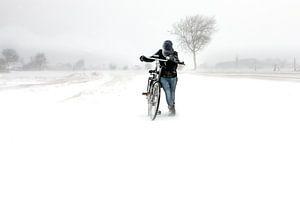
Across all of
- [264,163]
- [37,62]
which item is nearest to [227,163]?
[264,163]

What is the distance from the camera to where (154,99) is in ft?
28.8

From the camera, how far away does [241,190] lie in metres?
3.74

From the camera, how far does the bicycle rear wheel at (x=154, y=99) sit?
8.55 metres

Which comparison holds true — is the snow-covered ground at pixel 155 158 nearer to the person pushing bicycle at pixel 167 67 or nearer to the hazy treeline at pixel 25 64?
the person pushing bicycle at pixel 167 67

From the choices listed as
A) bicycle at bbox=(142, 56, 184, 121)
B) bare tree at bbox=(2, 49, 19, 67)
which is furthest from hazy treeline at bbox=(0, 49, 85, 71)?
bicycle at bbox=(142, 56, 184, 121)

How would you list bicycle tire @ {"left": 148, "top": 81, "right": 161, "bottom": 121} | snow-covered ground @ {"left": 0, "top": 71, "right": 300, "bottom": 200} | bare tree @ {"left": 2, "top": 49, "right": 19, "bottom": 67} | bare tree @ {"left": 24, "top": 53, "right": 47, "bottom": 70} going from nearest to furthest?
snow-covered ground @ {"left": 0, "top": 71, "right": 300, "bottom": 200} → bicycle tire @ {"left": 148, "top": 81, "right": 161, "bottom": 121} → bare tree @ {"left": 2, "top": 49, "right": 19, "bottom": 67} → bare tree @ {"left": 24, "top": 53, "right": 47, "bottom": 70}

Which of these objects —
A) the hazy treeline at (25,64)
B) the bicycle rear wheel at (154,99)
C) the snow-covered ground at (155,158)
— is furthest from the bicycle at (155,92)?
the hazy treeline at (25,64)

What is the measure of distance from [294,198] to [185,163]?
1.57 m

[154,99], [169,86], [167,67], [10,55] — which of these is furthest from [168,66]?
[10,55]

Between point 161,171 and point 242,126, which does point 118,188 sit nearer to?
point 161,171

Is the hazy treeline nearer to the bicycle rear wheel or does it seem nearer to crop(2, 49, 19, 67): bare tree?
crop(2, 49, 19, 67): bare tree

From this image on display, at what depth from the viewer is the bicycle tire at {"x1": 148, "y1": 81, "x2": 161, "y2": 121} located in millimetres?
8537

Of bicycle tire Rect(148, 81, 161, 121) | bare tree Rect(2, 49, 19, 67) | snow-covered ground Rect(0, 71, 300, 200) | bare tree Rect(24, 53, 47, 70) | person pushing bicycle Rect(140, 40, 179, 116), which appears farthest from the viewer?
bare tree Rect(24, 53, 47, 70)

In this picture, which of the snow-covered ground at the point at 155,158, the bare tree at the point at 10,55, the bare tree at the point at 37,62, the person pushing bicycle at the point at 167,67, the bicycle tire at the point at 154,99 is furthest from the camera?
the bare tree at the point at 37,62
